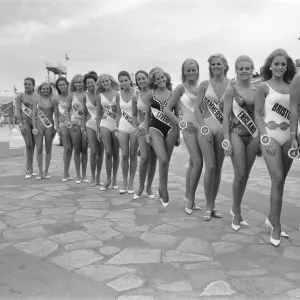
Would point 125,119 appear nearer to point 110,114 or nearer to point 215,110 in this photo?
point 110,114

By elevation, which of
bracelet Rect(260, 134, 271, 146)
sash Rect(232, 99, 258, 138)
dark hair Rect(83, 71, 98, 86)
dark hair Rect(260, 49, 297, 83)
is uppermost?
dark hair Rect(83, 71, 98, 86)

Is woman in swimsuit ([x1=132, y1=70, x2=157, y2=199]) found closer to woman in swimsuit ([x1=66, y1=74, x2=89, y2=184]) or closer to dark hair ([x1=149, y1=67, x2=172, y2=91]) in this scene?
dark hair ([x1=149, y1=67, x2=172, y2=91])

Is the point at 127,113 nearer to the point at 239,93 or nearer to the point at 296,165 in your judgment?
the point at 239,93

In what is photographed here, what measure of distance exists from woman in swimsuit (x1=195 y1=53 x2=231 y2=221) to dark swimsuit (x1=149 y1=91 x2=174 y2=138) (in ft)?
2.26

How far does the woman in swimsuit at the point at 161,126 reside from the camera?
4793 millimetres

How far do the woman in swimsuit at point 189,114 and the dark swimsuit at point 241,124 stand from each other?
0.69 meters

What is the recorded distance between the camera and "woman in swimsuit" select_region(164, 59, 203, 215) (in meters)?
4.37

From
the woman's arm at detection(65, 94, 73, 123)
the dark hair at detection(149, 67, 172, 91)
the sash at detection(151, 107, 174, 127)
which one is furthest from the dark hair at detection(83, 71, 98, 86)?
the sash at detection(151, 107, 174, 127)

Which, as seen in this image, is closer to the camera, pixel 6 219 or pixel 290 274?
pixel 290 274

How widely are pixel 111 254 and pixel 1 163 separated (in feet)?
23.5

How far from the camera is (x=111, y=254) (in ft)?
10.3

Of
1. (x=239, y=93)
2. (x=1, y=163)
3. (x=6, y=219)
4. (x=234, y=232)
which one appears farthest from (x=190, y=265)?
(x=1, y=163)

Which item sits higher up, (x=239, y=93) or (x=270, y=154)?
(x=239, y=93)

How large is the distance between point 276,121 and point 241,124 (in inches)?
16.3
